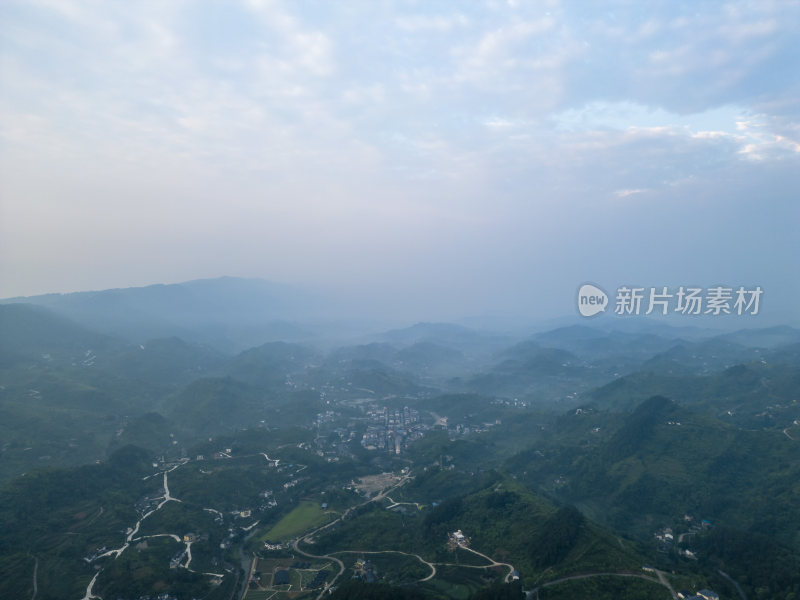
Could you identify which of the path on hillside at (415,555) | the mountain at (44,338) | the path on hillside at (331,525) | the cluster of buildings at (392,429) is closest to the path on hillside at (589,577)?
the path on hillside at (415,555)

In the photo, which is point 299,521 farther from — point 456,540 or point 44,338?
point 44,338

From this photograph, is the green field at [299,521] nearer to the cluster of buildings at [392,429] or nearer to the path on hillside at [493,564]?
the path on hillside at [493,564]

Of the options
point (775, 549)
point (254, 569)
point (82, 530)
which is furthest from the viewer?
point (82, 530)

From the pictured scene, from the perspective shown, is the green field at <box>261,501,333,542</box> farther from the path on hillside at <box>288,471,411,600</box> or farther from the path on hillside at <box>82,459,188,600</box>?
the path on hillside at <box>82,459,188,600</box>

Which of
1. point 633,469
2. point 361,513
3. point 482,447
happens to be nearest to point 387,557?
point 361,513

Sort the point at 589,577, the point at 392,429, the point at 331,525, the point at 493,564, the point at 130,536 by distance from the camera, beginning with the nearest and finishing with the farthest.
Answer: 1. the point at 589,577
2. the point at 493,564
3. the point at 130,536
4. the point at 331,525
5. the point at 392,429

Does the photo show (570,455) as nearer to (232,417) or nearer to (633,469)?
(633,469)

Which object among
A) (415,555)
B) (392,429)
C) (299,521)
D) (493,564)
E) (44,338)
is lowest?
(392,429)

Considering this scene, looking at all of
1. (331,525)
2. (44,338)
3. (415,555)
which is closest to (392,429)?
(331,525)

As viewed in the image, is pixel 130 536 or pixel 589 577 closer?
pixel 589 577
